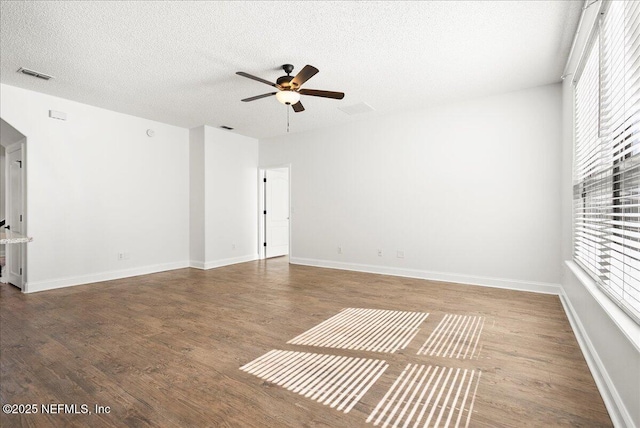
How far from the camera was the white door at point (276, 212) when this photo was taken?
24.3 feet

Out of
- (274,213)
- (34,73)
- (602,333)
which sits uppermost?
(34,73)

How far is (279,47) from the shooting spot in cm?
316

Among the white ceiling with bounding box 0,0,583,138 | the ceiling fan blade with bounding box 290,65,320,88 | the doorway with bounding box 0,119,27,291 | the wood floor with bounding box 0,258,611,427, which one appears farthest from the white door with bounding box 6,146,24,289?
the ceiling fan blade with bounding box 290,65,320,88

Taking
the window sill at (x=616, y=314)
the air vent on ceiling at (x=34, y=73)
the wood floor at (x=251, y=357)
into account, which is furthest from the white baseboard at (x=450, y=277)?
the air vent on ceiling at (x=34, y=73)

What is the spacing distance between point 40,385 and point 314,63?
352 cm

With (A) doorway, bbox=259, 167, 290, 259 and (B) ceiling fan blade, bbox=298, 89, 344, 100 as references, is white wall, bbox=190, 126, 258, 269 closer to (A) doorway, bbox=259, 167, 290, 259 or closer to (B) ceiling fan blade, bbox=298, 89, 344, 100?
(A) doorway, bbox=259, 167, 290, 259

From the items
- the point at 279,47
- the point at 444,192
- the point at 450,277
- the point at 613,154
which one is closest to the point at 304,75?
the point at 279,47

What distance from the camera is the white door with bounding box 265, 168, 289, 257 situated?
741 cm

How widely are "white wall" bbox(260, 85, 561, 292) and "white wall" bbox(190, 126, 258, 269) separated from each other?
1167 millimetres

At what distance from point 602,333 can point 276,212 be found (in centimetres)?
634

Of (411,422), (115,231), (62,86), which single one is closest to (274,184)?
(115,231)

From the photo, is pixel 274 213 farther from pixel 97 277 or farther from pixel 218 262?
pixel 97 277

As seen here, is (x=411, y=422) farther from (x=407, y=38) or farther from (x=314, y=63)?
(x=314, y=63)

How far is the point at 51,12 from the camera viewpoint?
260cm
